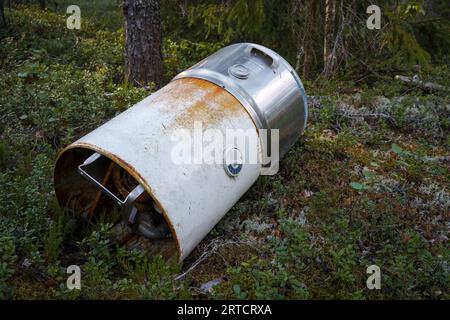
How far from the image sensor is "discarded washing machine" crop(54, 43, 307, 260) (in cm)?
293

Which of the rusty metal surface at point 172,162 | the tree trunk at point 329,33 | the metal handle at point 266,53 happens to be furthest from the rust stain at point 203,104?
the tree trunk at point 329,33

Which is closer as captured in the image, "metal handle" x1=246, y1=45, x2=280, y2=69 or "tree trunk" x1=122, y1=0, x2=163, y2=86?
"metal handle" x1=246, y1=45, x2=280, y2=69

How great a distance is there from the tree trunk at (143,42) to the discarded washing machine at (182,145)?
6.57 feet

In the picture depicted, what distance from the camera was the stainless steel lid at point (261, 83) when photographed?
3555 millimetres

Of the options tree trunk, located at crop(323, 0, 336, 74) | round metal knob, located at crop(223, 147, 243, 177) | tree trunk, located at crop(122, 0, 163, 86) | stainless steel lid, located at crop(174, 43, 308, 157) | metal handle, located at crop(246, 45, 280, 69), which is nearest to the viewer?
round metal knob, located at crop(223, 147, 243, 177)

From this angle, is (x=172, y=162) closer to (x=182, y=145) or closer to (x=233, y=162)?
(x=182, y=145)

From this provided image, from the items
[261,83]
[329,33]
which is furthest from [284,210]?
[329,33]

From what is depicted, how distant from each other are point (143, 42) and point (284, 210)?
10.3 feet

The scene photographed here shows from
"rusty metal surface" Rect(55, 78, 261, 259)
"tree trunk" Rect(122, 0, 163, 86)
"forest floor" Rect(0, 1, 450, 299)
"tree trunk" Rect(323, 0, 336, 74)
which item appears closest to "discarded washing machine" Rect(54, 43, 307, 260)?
"rusty metal surface" Rect(55, 78, 261, 259)

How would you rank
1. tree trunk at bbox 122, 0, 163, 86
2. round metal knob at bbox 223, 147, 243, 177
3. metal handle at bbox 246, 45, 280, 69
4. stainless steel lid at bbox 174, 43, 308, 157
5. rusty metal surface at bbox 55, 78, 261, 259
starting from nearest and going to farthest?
rusty metal surface at bbox 55, 78, 261, 259, round metal knob at bbox 223, 147, 243, 177, stainless steel lid at bbox 174, 43, 308, 157, metal handle at bbox 246, 45, 280, 69, tree trunk at bbox 122, 0, 163, 86

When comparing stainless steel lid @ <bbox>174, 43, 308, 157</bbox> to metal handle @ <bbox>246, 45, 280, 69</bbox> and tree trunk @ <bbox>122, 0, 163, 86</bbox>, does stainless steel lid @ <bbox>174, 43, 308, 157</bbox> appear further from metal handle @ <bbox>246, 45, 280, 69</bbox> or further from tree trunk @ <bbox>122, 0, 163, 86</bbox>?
tree trunk @ <bbox>122, 0, 163, 86</bbox>

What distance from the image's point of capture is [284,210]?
3.78 metres
